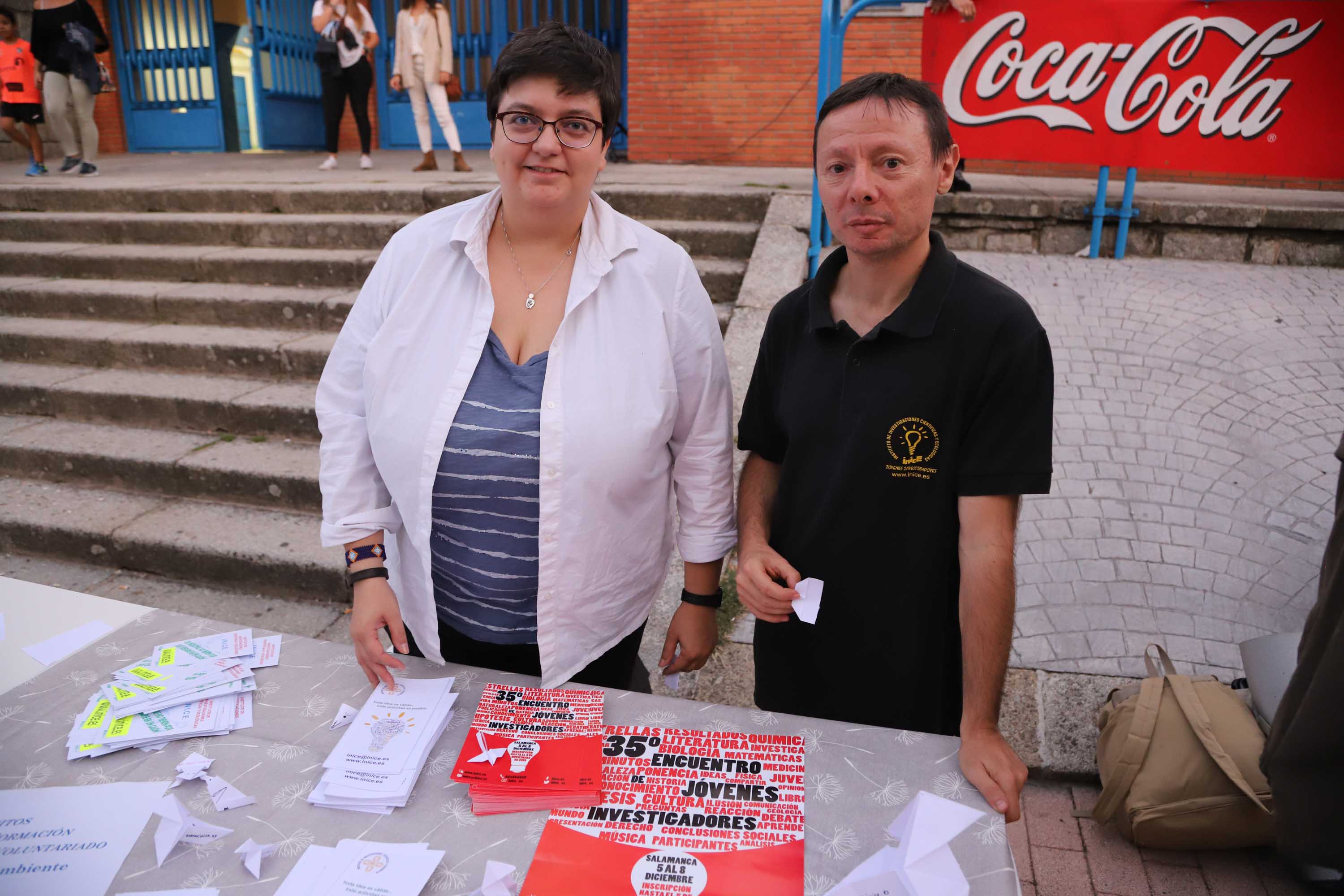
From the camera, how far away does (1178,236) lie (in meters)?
5.11

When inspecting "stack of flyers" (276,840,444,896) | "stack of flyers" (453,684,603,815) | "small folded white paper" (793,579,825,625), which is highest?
"small folded white paper" (793,579,825,625)

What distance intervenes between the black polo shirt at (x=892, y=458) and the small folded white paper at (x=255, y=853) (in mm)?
1057

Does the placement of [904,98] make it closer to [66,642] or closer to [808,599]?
[808,599]

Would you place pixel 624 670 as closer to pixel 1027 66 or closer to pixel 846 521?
pixel 846 521

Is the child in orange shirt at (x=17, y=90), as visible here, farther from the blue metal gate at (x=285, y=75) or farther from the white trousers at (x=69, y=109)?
the blue metal gate at (x=285, y=75)

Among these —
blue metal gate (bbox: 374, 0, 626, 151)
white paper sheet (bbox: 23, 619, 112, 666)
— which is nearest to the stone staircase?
white paper sheet (bbox: 23, 619, 112, 666)

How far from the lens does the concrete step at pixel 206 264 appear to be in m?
5.45

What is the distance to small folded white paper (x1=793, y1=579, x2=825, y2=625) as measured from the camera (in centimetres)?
159

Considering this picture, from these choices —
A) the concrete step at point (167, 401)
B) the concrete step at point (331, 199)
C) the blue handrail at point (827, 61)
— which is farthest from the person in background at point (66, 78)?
the blue handrail at point (827, 61)

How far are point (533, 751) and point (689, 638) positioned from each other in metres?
0.59

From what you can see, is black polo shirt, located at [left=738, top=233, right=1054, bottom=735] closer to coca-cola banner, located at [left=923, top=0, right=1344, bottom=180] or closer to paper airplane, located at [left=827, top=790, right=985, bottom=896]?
paper airplane, located at [left=827, top=790, right=985, bottom=896]

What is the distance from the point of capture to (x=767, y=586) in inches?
63.0

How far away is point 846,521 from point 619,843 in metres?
0.73

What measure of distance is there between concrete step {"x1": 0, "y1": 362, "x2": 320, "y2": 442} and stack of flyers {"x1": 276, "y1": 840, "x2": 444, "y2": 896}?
353 cm
